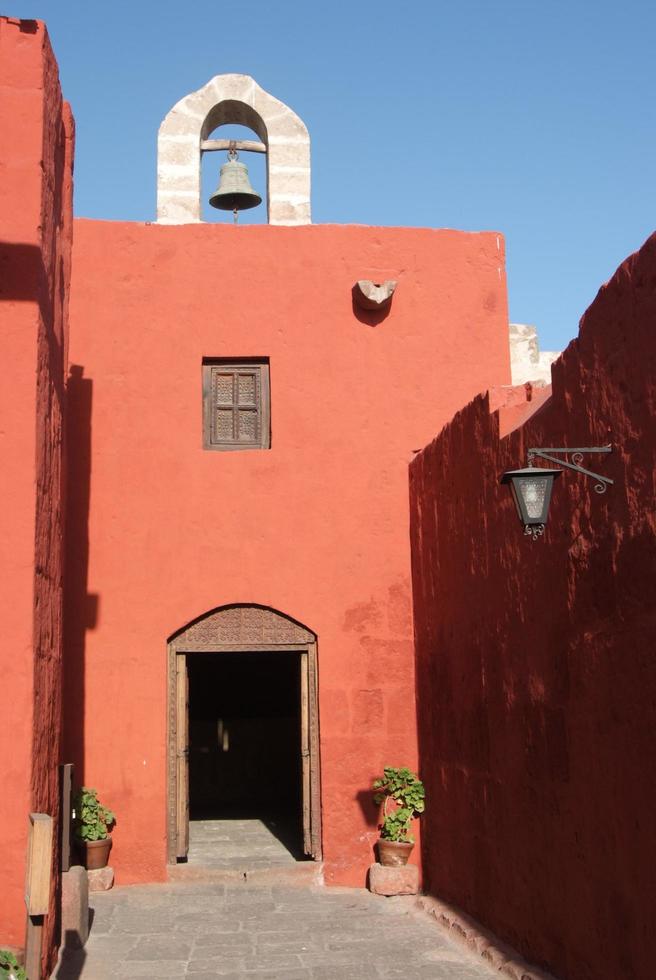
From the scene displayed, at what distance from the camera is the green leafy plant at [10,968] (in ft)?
15.6

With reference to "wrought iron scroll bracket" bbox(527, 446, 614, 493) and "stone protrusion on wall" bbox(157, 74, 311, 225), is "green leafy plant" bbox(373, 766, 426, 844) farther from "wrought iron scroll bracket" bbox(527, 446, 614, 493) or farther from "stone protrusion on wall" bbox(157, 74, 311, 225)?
"stone protrusion on wall" bbox(157, 74, 311, 225)

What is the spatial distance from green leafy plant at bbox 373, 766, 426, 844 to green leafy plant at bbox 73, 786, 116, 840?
2.13m

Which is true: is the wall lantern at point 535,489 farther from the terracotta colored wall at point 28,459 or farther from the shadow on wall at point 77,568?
the shadow on wall at point 77,568

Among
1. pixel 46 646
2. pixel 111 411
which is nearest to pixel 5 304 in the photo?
pixel 46 646

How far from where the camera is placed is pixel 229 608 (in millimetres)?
8938

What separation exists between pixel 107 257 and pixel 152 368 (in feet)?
3.51

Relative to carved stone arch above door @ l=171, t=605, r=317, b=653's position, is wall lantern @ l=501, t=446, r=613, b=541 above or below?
above

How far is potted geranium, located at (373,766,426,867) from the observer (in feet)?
27.5

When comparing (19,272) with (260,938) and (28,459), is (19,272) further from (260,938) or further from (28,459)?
(260,938)

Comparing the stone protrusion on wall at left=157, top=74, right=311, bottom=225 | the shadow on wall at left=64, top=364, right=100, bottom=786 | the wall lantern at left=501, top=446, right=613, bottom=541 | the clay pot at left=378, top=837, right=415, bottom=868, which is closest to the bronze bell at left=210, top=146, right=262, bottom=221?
the stone protrusion on wall at left=157, top=74, right=311, bottom=225

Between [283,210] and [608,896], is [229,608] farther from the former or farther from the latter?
[608,896]

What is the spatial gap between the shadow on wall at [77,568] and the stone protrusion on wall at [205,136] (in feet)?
6.22

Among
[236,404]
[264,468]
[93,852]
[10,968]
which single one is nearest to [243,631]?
[264,468]

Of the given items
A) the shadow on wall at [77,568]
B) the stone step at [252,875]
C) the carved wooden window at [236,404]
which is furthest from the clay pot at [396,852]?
the carved wooden window at [236,404]
